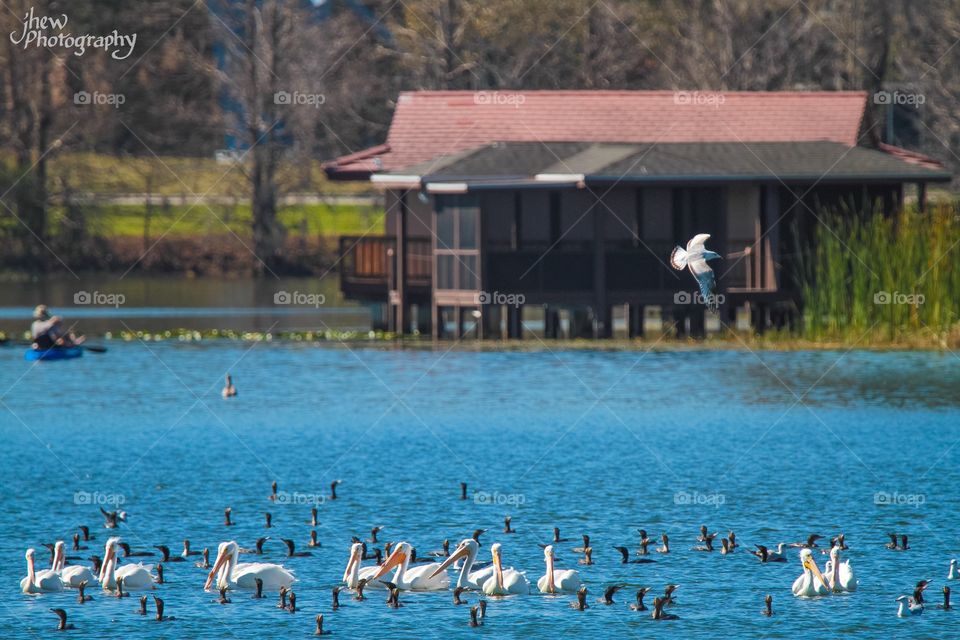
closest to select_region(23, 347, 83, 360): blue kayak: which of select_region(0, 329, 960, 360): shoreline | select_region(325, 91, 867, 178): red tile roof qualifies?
select_region(0, 329, 960, 360): shoreline

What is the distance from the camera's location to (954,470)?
3195 centimetres

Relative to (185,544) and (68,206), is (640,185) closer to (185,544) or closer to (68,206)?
(185,544)

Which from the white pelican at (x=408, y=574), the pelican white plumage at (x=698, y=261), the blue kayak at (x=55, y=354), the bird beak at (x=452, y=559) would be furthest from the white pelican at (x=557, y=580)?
the blue kayak at (x=55, y=354)

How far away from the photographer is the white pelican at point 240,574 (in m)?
22.7

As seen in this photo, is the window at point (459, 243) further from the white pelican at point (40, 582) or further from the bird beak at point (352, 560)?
the white pelican at point (40, 582)

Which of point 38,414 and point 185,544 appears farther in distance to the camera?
point 38,414

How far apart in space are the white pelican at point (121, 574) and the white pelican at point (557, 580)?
4376mm

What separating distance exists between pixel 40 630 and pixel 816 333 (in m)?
30.2

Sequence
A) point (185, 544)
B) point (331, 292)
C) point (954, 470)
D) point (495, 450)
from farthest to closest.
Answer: point (331, 292)
point (495, 450)
point (954, 470)
point (185, 544)

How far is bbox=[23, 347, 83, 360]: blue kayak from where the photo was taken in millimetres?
47781

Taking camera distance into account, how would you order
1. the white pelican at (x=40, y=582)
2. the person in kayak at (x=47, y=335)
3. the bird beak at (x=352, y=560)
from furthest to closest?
the person in kayak at (x=47, y=335) → the bird beak at (x=352, y=560) → the white pelican at (x=40, y=582)

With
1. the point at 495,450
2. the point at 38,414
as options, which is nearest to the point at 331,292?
the point at 38,414

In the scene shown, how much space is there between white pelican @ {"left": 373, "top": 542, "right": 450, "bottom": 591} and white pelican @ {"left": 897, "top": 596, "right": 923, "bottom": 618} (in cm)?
505

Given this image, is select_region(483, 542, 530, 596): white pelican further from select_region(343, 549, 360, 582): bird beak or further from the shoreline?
the shoreline
